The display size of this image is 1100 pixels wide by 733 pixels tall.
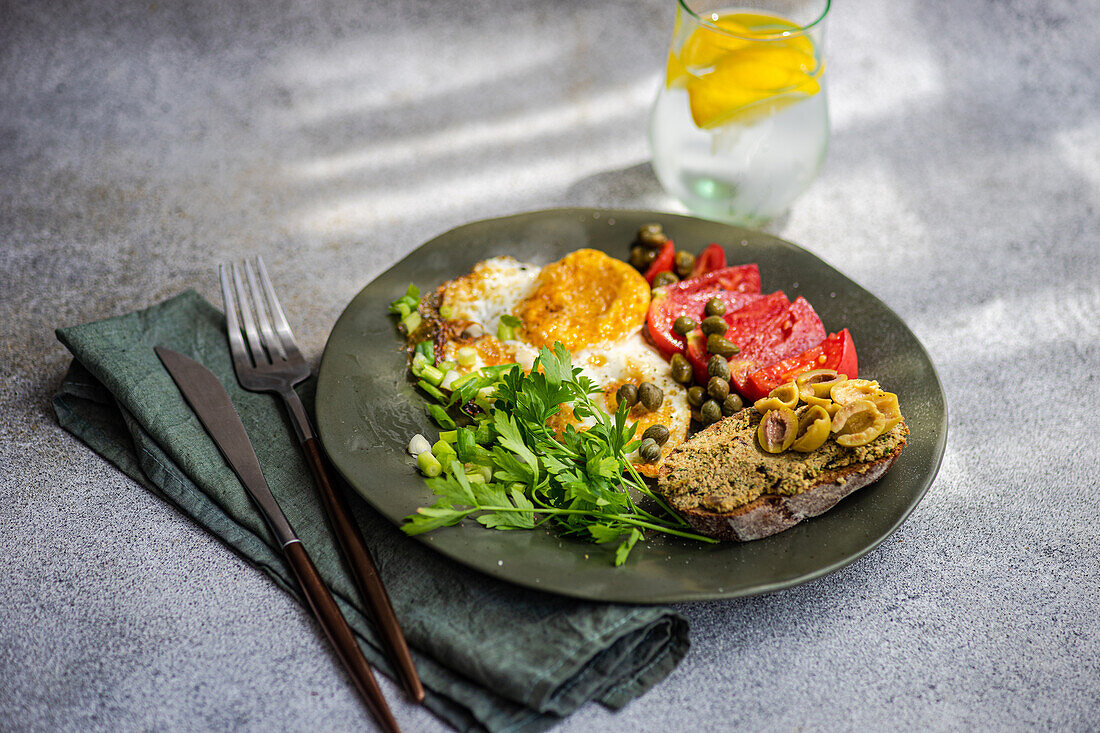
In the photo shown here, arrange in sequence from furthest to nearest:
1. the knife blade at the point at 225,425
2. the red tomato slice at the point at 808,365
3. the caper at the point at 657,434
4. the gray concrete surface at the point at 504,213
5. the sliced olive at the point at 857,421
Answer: the red tomato slice at the point at 808,365, the caper at the point at 657,434, the knife blade at the point at 225,425, the sliced olive at the point at 857,421, the gray concrete surface at the point at 504,213

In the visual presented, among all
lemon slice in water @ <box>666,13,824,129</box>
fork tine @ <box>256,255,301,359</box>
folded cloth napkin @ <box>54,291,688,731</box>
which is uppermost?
Result: lemon slice in water @ <box>666,13,824,129</box>

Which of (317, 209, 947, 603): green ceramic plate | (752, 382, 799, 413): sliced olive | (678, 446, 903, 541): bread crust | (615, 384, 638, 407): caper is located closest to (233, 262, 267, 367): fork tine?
(317, 209, 947, 603): green ceramic plate

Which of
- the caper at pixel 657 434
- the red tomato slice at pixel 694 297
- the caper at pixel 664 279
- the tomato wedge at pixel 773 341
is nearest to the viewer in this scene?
the caper at pixel 657 434

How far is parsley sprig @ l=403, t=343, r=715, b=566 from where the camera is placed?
227cm

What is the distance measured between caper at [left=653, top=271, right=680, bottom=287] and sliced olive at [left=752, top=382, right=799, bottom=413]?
70 centimetres

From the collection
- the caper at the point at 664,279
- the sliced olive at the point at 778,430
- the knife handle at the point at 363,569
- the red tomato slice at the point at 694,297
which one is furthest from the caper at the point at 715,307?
the knife handle at the point at 363,569

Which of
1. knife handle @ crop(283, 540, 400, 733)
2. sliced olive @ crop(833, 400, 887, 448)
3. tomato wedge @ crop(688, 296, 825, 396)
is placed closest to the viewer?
knife handle @ crop(283, 540, 400, 733)

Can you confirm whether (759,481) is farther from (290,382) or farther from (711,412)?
(290,382)

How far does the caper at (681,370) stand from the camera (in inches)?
110

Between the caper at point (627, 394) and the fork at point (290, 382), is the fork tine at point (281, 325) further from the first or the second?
the caper at point (627, 394)

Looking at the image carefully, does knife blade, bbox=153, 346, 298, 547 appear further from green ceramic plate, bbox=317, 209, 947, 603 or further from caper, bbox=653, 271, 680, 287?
caper, bbox=653, 271, 680, 287

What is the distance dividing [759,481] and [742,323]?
0.77 meters

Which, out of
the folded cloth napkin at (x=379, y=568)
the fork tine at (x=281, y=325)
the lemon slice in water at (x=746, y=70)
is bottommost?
the folded cloth napkin at (x=379, y=568)

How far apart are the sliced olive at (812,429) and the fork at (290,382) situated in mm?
1185
